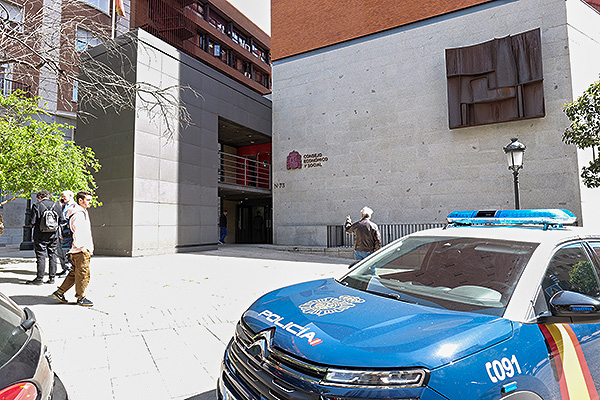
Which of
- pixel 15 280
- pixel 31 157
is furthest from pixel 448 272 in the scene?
pixel 31 157

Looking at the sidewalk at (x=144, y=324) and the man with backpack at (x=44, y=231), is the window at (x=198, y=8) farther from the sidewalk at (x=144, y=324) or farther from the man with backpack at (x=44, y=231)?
the man with backpack at (x=44, y=231)

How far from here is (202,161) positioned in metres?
15.5

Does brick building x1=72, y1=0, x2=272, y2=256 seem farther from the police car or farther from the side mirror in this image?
the side mirror

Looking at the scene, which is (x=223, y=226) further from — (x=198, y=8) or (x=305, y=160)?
(x=198, y=8)

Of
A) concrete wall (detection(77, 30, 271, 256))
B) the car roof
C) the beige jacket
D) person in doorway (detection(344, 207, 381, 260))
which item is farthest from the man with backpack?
the car roof

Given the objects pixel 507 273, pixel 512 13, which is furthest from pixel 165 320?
pixel 512 13

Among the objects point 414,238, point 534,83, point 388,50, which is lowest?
point 414,238

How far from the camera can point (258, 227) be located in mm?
22250

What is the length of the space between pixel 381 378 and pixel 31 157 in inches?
397

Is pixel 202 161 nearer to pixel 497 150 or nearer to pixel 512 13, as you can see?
pixel 497 150

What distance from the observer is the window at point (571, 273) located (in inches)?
89.1

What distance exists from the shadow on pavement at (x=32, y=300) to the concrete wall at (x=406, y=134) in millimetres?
11975

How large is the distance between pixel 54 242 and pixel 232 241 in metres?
16.1

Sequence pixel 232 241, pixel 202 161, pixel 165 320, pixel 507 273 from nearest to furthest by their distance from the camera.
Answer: pixel 507 273
pixel 165 320
pixel 202 161
pixel 232 241
